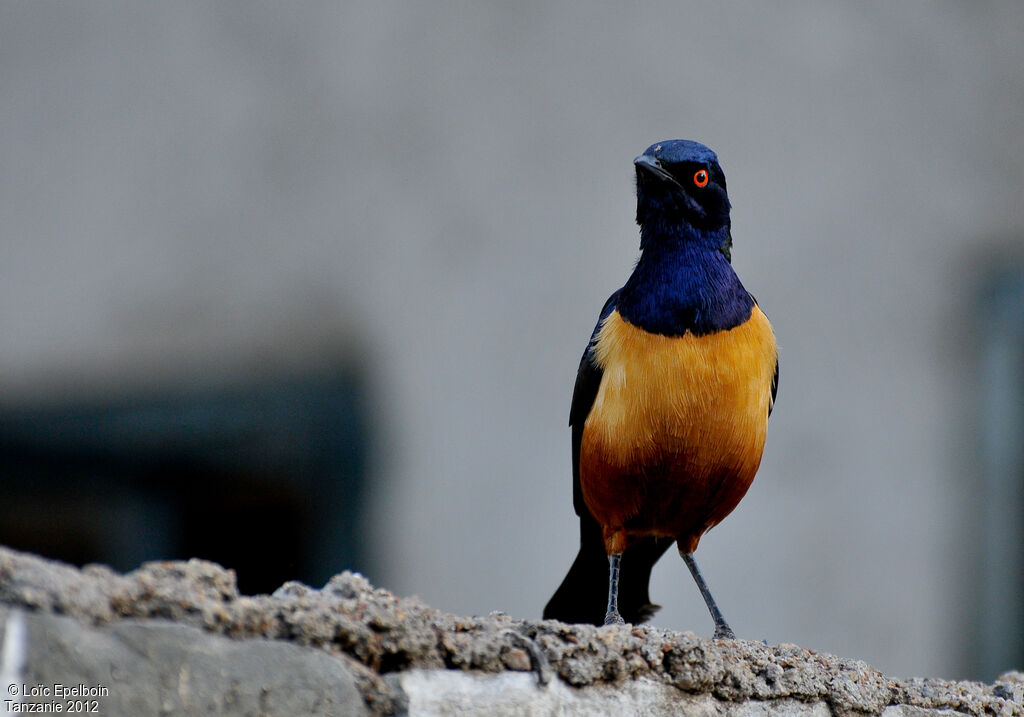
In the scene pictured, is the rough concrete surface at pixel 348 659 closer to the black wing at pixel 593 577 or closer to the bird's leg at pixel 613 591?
the bird's leg at pixel 613 591

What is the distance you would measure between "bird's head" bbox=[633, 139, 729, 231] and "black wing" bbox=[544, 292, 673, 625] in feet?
0.90

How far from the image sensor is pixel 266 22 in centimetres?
601

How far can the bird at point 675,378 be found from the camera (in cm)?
303

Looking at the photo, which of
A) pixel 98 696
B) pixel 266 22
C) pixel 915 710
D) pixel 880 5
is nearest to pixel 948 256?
pixel 880 5

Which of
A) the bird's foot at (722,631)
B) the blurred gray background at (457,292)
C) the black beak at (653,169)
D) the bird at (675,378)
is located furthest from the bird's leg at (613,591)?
the blurred gray background at (457,292)

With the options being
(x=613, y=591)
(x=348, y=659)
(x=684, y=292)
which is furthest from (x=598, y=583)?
(x=348, y=659)

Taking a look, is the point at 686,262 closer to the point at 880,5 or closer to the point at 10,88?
Result: the point at 880,5

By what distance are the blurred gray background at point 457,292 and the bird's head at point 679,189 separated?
2469 mm

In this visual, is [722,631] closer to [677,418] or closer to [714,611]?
[714,611]

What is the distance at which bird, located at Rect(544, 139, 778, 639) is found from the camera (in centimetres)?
303

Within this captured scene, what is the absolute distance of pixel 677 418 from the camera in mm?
3021

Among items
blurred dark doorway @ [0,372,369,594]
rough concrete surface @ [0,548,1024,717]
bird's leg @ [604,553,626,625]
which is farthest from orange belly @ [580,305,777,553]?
blurred dark doorway @ [0,372,369,594]

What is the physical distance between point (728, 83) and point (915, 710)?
3977 mm

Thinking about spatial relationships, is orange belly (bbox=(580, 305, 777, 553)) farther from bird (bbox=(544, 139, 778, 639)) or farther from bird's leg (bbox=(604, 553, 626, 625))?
bird's leg (bbox=(604, 553, 626, 625))
